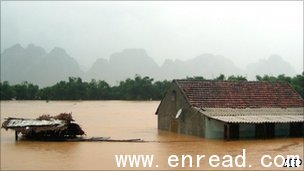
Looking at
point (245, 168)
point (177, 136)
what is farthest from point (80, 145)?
point (245, 168)

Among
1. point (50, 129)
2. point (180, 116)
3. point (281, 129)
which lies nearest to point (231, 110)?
point (180, 116)

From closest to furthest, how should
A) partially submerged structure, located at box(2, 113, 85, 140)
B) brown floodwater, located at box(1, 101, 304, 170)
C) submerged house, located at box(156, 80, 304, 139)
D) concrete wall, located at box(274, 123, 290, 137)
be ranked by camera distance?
1. brown floodwater, located at box(1, 101, 304, 170)
2. partially submerged structure, located at box(2, 113, 85, 140)
3. submerged house, located at box(156, 80, 304, 139)
4. concrete wall, located at box(274, 123, 290, 137)

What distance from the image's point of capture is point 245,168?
13.0 meters

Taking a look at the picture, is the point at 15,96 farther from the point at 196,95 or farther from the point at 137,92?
the point at 196,95

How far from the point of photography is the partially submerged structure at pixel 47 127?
61.6 feet

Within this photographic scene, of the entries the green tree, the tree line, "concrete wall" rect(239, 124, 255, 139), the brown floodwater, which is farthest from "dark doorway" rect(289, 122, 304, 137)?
the green tree

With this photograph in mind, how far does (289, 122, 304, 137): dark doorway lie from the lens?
21.1 metres

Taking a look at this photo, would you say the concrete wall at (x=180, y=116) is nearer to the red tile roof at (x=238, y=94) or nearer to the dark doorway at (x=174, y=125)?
the dark doorway at (x=174, y=125)

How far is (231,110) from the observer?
20.6 m

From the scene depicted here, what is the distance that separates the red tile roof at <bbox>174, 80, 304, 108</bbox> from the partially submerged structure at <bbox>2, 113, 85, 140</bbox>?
18.0ft

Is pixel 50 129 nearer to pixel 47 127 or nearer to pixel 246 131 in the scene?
pixel 47 127

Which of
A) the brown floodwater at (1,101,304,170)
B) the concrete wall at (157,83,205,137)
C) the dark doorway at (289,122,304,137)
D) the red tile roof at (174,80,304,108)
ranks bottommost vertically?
the brown floodwater at (1,101,304,170)

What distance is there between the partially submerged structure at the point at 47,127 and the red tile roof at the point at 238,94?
547 cm

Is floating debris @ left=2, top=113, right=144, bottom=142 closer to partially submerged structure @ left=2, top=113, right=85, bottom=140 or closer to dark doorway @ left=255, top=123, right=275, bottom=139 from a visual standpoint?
partially submerged structure @ left=2, top=113, right=85, bottom=140
